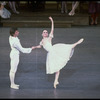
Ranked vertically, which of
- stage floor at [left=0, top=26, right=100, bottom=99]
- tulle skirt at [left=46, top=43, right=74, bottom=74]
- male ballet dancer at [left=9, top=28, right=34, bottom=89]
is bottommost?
stage floor at [left=0, top=26, right=100, bottom=99]

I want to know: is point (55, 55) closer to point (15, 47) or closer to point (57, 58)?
point (57, 58)

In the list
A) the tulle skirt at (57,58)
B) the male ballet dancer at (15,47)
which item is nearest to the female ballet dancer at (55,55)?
the tulle skirt at (57,58)

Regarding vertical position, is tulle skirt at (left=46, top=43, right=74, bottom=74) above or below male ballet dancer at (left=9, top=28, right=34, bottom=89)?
below

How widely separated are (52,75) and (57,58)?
148 centimetres

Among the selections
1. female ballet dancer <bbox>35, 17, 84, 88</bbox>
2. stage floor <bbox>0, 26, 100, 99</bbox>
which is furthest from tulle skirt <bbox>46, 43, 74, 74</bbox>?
stage floor <bbox>0, 26, 100, 99</bbox>

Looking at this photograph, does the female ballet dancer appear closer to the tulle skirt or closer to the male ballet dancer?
the tulle skirt

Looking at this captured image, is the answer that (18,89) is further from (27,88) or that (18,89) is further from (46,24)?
(46,24)

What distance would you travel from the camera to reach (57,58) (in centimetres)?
A: 989

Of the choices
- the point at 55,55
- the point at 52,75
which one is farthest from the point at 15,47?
the point at 52,75

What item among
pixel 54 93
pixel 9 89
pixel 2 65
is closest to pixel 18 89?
pixel 9 89

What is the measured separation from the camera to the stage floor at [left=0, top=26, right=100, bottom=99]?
955 centimetres

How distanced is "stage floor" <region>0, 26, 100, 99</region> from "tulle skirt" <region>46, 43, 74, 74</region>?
53 centimetres

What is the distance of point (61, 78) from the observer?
11.0 m

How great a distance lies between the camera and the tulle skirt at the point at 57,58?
32.3 ft
